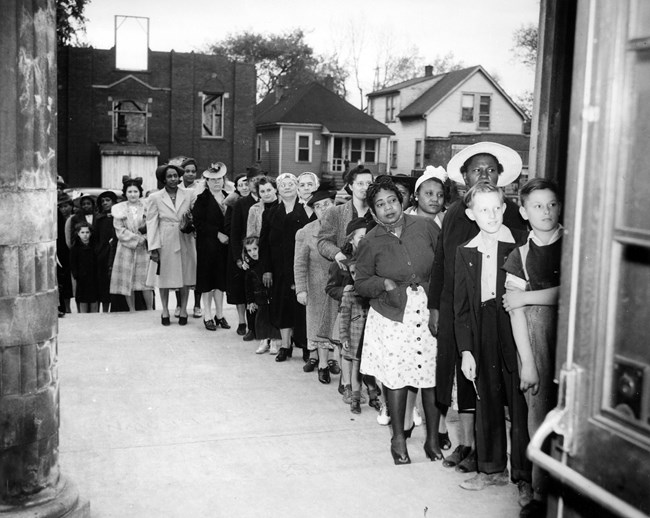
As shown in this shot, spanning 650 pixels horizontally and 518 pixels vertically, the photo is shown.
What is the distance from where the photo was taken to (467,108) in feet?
144

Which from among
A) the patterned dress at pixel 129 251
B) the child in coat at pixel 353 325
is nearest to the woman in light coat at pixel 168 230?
the patterned dress at pixel 129 251

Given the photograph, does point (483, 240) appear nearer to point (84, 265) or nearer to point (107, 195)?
point (84, 265)

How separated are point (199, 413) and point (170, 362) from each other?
1636mm

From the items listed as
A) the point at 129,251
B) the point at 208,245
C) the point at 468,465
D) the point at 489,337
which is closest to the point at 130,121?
the point at 129,251

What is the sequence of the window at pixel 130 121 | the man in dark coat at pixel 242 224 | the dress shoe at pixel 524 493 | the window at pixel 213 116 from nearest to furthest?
the dress shoe at pixel 524 493 → the man in dark coat at pixel 242 224 → the window at pixel 130 121 → the window at pixel 213 116

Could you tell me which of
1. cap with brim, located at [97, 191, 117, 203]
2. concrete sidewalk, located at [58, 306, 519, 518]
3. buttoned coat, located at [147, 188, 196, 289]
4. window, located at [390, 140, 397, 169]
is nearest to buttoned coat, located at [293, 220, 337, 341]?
concrete sidewalk, located at [58, 306, 519, 518]

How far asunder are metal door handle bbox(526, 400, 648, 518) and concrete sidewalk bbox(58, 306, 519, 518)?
2.31 metres

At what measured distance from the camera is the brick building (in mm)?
34031

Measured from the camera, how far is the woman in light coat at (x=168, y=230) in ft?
30.3

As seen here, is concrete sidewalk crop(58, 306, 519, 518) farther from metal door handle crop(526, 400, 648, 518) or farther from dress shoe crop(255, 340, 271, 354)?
metal door handle crop(526, 400, 648, 518)

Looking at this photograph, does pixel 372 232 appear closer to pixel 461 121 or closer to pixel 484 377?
pixel 484 377

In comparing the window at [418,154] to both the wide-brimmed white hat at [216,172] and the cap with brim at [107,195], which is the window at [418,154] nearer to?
the cap with brim at [107,195]

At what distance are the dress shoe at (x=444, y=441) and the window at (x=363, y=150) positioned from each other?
1514 inches

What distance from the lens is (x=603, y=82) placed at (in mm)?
2135
